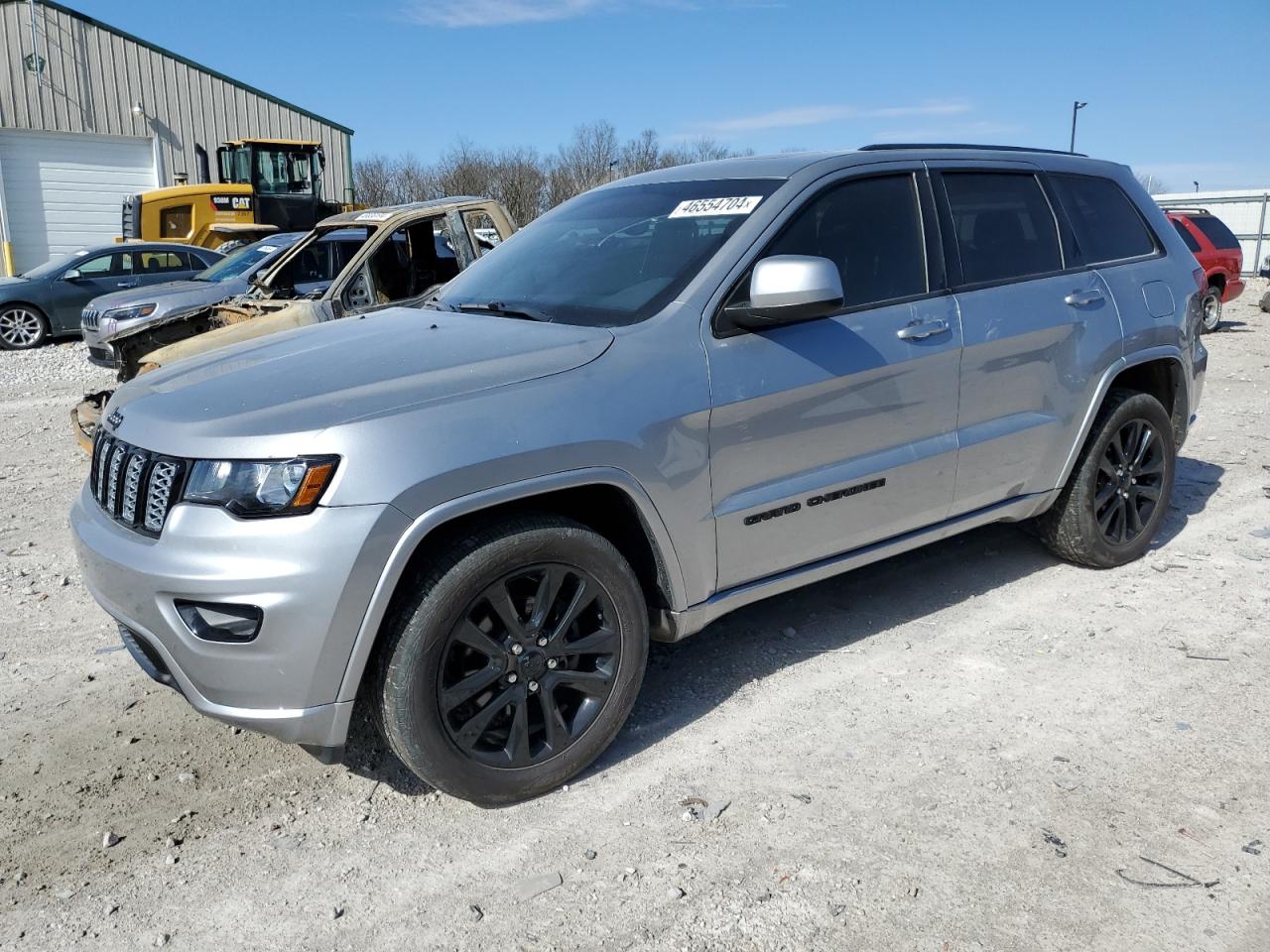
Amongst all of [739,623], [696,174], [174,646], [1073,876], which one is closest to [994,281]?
[696,174]

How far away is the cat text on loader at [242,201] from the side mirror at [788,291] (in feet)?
61.1

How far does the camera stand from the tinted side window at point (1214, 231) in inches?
644

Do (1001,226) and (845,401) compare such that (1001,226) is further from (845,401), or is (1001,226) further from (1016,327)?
(845,401)

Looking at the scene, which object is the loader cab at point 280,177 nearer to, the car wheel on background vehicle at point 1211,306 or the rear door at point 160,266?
the rear door at point 160,266

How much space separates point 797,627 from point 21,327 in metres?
14.7

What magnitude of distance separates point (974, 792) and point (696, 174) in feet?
8.17

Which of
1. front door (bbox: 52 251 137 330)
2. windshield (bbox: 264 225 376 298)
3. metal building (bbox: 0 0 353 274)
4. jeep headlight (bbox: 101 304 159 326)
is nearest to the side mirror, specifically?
windshield (bbox: 264 225 376 298)

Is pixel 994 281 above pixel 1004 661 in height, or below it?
above

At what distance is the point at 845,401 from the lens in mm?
3742

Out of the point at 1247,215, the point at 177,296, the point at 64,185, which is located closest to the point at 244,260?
the point at 177,296

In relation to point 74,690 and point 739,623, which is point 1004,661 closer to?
point 739,623

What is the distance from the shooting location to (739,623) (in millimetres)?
4602

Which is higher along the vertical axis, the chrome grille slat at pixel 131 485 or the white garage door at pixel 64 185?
the white garage door at pixel 64 185

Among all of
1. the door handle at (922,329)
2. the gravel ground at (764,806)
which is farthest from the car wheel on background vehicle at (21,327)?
the door handle at (922,329)
